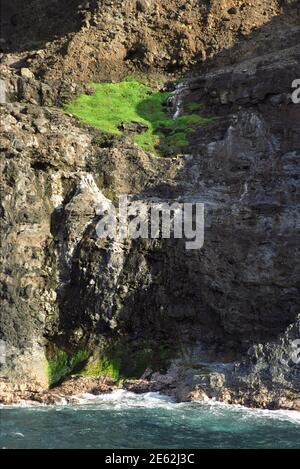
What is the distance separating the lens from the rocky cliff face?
27094 mm

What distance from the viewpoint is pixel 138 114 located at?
123ft

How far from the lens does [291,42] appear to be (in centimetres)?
3912

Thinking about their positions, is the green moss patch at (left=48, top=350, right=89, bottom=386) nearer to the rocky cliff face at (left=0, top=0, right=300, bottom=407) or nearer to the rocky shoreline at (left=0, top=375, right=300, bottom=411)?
the rocky cliff face at (left=0, top=0, right=300, bottom=407)

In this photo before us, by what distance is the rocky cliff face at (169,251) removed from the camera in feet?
88.9

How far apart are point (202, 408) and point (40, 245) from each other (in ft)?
33.8

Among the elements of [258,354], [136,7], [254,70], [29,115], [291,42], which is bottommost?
[258,354]

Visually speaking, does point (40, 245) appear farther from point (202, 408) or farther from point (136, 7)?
point (136, 7)

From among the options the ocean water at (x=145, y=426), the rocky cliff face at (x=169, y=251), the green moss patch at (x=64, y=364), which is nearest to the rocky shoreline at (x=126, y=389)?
the rocky cliff face at (x=169, y=251)

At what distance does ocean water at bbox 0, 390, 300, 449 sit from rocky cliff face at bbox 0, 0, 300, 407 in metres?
1.45

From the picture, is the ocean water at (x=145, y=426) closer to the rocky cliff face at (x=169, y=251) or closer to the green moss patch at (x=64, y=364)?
the rocky cliff face at (x=169, y=251)

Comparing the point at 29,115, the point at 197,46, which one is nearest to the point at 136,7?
the point at 197,46

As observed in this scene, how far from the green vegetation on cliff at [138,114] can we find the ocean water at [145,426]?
47.3 feet

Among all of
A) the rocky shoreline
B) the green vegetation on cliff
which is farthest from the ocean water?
the green vegetation on cliff

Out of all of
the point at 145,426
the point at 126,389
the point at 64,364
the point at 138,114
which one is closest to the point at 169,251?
the point at 126,389
